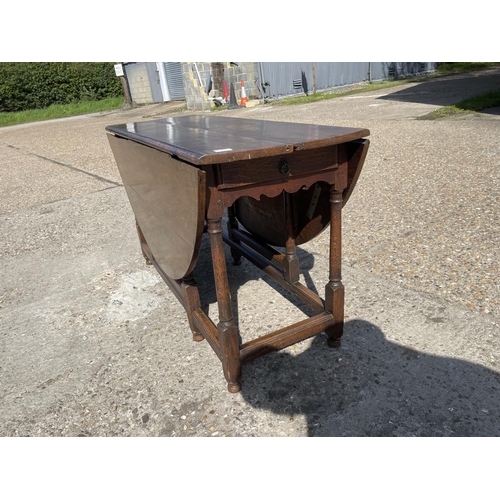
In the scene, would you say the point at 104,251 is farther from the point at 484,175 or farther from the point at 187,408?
the point at 484,175

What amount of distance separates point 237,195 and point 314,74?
13270mm

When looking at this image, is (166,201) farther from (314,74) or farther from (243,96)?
(314,74)

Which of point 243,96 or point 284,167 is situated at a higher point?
point 284,167

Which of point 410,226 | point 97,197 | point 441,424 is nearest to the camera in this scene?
point 441,424

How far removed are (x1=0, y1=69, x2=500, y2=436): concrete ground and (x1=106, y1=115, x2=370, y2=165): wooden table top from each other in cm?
101

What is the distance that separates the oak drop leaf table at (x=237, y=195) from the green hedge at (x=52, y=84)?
1943cm

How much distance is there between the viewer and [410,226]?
329 centimetres

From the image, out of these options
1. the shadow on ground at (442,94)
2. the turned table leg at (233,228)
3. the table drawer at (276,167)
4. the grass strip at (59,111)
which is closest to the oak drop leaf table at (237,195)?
the table drawer at (276,167)

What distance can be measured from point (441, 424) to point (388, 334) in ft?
1.86

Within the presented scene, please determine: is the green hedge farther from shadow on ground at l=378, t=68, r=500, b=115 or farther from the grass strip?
shadow on ground at l=378, t=68, r=500, b=115

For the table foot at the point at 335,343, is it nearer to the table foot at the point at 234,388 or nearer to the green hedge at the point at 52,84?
the table foot at the point at 234,388

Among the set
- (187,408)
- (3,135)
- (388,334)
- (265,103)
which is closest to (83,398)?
(187,408)

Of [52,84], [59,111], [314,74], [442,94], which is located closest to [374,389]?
[442,94]

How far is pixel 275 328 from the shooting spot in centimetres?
227
